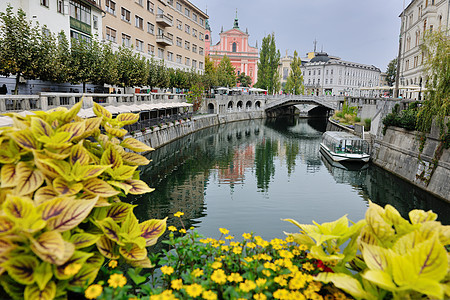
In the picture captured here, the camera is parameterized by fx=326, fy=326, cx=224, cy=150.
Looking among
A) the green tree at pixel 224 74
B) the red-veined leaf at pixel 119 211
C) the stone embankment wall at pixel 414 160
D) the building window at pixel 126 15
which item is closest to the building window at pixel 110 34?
the building window at pixel 126 15

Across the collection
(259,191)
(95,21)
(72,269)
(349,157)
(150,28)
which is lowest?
(259,191)

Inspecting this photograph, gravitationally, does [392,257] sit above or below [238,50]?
below

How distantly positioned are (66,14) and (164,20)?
2445 cm

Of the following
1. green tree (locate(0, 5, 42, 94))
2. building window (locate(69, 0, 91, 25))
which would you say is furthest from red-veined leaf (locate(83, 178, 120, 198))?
building window (locate(69, 0, 91, 25))

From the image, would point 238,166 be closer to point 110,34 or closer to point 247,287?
point 110,34

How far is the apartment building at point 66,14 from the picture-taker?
25.7m

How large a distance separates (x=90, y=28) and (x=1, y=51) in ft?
54.1

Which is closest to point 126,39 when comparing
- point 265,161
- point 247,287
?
point 265,161

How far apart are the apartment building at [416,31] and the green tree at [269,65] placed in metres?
30.2

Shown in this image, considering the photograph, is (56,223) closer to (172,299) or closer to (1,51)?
(172,299)

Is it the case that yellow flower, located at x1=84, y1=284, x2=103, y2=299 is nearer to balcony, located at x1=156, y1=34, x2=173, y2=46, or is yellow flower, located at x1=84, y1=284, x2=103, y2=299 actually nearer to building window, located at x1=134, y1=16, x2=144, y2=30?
building window, located at x1=134, y1=16, x2=144, y2=30

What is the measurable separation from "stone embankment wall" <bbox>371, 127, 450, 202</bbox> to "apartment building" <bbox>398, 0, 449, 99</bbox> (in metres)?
17.2

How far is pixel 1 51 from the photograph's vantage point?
19781mm

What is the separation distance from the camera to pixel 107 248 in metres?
3.84
